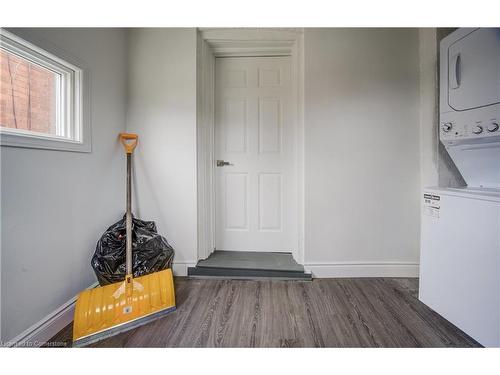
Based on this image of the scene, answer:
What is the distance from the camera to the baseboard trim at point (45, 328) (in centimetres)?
109

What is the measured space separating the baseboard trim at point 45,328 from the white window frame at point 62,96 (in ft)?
3.25

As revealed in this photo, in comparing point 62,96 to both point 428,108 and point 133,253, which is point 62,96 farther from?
point 428,108

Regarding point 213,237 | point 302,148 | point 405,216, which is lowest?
point 213,237

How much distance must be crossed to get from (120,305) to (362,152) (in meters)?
2.17

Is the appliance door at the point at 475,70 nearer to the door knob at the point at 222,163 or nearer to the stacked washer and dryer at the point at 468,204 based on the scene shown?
the stacked washer and dryer at the point at 468,204

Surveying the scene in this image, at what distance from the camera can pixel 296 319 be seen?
1.35m

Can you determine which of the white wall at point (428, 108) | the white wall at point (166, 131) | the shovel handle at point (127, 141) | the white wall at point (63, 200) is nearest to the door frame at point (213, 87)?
the white wall at point (166, 131)

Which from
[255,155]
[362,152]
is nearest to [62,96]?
[255,155]

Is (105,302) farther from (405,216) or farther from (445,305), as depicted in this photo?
(405,216)

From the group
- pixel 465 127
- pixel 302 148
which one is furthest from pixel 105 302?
pixel 465 127

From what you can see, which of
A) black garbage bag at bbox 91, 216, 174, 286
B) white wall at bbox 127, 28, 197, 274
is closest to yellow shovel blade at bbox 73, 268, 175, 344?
black garbage bag at bbox 91, 216, 174, 286

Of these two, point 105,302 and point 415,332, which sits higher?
point 105,302

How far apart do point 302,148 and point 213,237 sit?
49.8 inches

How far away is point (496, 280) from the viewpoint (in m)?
1.07
